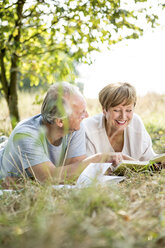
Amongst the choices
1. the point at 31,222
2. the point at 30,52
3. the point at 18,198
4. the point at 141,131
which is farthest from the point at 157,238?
the point at 30,52

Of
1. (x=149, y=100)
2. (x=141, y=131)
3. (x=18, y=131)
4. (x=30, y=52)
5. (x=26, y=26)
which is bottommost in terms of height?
(x=149, y=100)

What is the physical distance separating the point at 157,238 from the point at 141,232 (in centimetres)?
8

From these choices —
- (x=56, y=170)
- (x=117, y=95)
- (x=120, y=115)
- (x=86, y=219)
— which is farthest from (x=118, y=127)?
(x=86, y=219)

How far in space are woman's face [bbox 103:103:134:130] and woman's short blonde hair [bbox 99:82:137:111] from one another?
0.17 ft

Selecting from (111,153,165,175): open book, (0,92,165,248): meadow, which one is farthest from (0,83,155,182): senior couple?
(0,92,165,248): meadow

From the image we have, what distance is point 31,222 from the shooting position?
1.57m

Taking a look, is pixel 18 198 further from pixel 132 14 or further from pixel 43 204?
pixel 132 14

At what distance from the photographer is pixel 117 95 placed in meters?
3.46

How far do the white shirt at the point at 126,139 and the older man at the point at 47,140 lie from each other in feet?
2.19

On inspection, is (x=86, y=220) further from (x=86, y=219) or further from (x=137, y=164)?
(x=137, y=164)

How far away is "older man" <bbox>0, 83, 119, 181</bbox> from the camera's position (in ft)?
8.88

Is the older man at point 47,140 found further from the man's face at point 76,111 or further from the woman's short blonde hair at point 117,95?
the woman's short blonde hair at point 117,95

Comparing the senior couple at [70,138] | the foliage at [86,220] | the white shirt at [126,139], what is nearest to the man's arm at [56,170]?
the senior couple at [70,138]

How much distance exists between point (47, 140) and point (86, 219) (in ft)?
5.54
